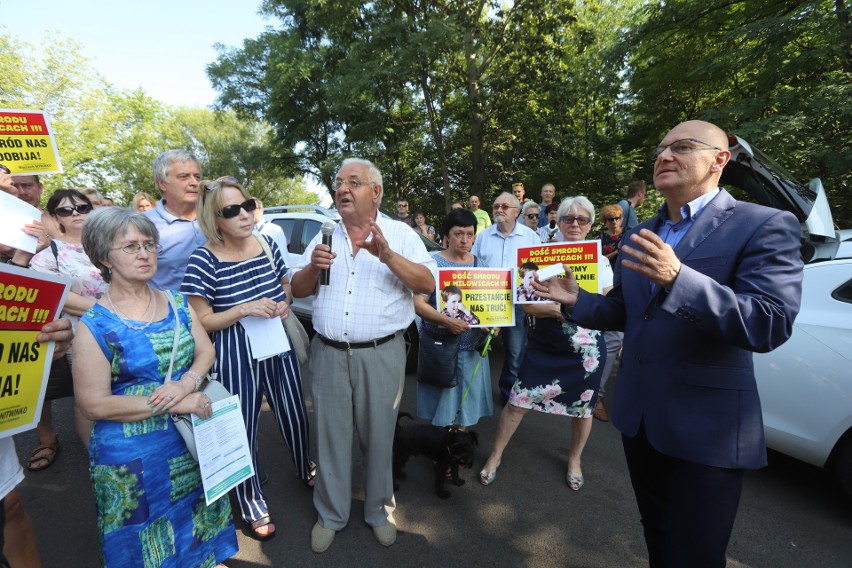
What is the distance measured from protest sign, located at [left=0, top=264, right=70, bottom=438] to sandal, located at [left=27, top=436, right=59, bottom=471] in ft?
8.57

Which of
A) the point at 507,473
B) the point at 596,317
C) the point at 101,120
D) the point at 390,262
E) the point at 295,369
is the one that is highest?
the point at 101,120

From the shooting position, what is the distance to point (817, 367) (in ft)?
8.66

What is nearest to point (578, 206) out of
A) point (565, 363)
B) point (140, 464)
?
point (565, 363)

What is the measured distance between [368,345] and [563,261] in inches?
54.2

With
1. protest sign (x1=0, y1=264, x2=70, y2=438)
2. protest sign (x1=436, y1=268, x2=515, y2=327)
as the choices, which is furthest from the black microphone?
protest sign (x1=0, y1=264, x2=70, y2=438)

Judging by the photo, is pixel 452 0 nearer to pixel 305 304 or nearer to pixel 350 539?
pixel 305 304

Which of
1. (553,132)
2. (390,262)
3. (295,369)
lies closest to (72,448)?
(295,369)

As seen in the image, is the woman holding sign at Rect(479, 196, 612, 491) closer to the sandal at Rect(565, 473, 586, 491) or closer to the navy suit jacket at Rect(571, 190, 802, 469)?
the sandal at Rect(565, 473, 586, 491)

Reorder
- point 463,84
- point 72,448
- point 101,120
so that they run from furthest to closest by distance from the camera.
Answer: point 101,120
point 463,84
point 72,448

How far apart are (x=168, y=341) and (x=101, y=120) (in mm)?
26869

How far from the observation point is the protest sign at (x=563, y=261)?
2609 millimetres

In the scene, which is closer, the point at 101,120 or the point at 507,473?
the point at 507,473

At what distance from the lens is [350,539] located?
2.58m

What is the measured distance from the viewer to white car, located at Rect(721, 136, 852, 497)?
2578 millimetres
